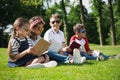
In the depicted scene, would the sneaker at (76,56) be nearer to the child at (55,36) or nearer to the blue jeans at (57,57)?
the blue jeans at (57,57)

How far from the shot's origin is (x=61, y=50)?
9.77 metres

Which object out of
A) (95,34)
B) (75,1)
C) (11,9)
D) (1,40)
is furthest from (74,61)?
(95,34)

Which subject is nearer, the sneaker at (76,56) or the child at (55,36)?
the sneaker at (76,56)

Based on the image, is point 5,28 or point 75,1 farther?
point 5,28

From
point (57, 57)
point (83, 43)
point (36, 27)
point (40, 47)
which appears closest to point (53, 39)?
point (57, 57)

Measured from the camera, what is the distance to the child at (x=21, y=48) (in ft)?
26.2

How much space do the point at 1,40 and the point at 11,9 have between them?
22.7 ft

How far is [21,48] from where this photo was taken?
827 centimetres

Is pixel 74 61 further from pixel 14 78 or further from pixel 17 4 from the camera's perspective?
pixel 17 4

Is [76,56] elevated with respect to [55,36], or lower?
lower

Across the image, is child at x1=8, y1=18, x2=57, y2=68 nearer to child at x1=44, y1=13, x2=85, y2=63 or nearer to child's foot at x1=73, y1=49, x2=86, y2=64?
child's foot at x1=73, y1=49, x2=86, y2=64

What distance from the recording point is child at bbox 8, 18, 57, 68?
7.99 meters

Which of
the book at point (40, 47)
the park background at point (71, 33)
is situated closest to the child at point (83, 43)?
the park background at point (71, 33)

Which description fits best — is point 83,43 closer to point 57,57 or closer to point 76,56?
point 57,57
